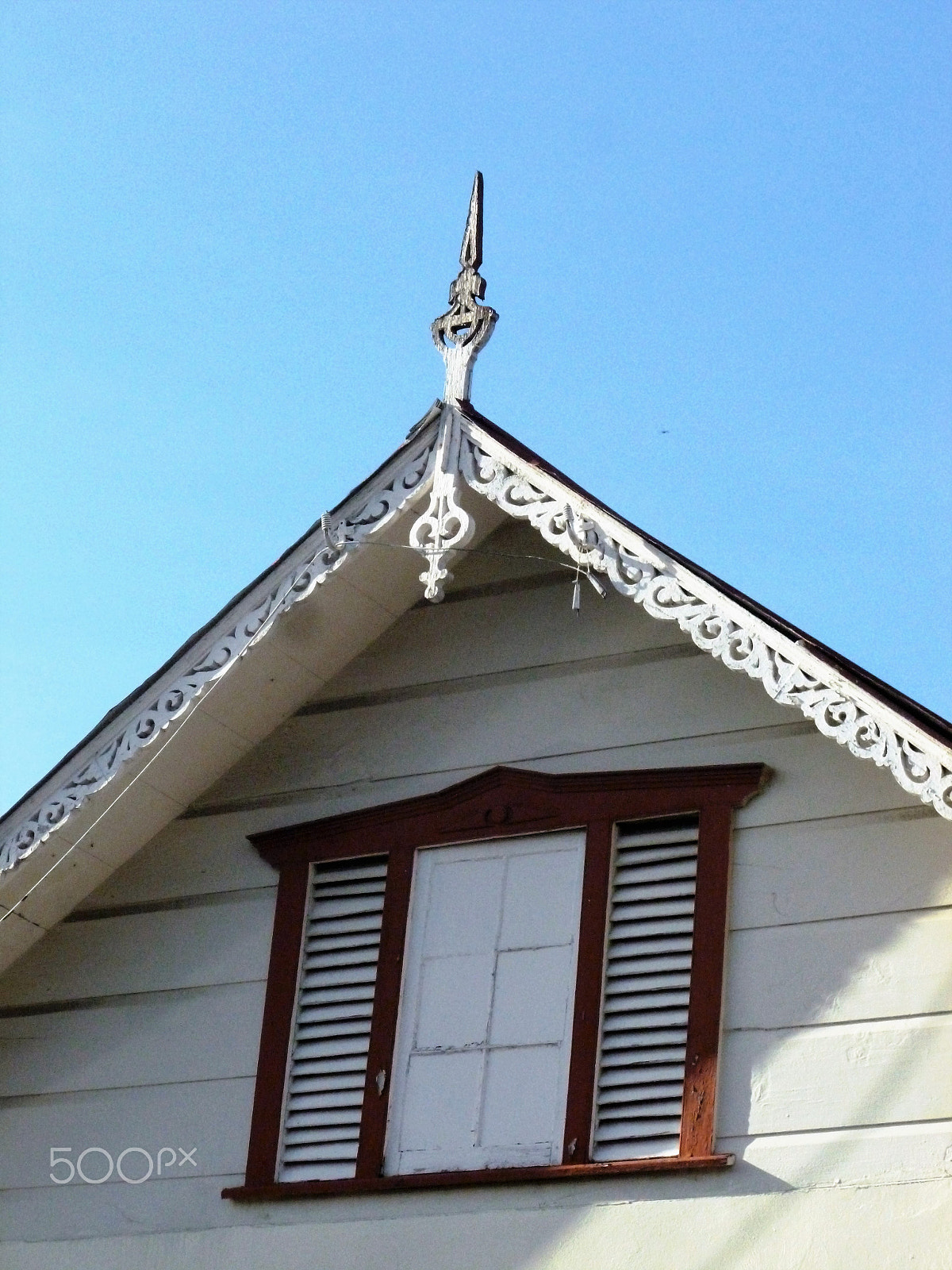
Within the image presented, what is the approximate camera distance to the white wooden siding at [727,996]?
22.6ft

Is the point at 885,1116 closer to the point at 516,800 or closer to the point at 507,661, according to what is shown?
the point at 516,800

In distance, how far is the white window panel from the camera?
24.4 ft

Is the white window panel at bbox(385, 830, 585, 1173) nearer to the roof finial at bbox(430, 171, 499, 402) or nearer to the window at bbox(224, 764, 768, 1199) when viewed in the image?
the window at bbox(224, 764, 768, 1199)

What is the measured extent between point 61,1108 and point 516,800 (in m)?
2.26

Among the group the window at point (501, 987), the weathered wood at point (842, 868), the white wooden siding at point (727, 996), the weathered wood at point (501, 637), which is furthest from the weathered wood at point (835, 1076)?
the weathered wood at point (501, 637)

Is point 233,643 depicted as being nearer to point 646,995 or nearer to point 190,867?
point 190,867

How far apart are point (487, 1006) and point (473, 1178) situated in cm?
67

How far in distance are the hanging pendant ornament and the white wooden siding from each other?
68 cm

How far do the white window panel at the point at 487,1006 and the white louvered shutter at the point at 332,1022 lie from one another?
210 millimetres

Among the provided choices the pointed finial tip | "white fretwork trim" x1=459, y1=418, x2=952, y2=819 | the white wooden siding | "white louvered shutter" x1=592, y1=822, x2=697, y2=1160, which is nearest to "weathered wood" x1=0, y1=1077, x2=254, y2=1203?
the white wooden siding

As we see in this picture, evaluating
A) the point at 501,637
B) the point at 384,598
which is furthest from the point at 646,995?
the point at 384,598

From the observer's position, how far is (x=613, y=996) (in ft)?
24.8

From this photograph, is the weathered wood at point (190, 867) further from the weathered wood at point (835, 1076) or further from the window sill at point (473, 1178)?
the weathered wood at point (835, 1076)

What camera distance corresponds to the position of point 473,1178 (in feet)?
24.0
